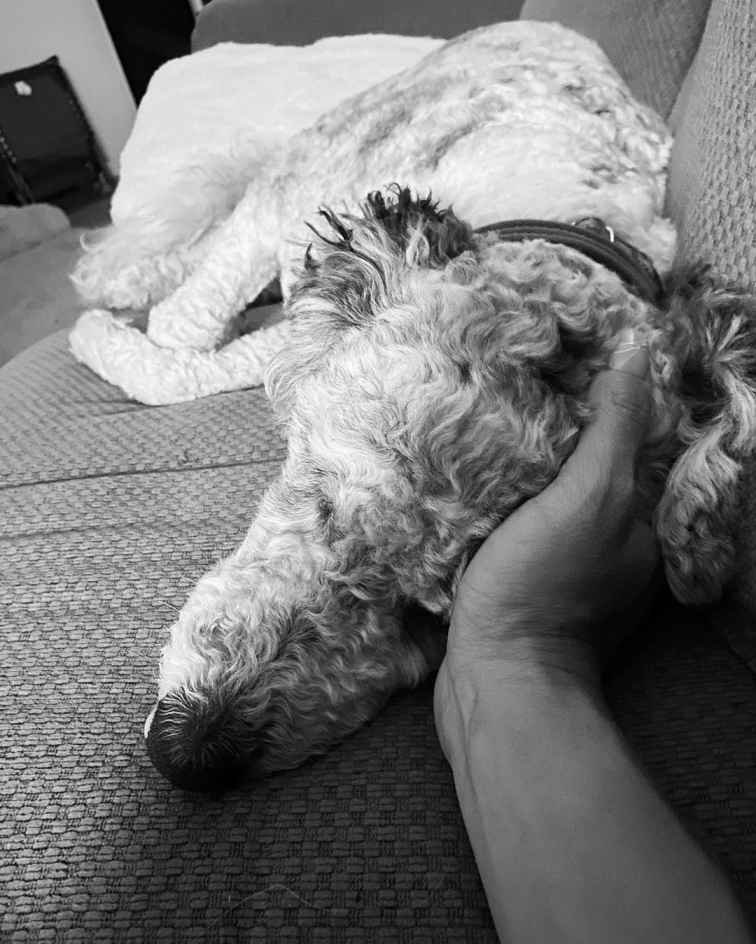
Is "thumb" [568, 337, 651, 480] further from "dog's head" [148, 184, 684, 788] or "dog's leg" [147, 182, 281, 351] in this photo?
"dog's leg" [147, 182, 281, 351]

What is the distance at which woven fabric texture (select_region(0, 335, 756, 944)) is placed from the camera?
72 centimetres

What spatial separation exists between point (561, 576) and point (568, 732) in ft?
0.59

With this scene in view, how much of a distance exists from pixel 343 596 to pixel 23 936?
514 mm

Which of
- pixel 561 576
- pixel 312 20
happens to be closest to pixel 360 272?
pixel 561 576

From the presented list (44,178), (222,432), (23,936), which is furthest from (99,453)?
(44,178)

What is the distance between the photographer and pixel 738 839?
29.2 inches

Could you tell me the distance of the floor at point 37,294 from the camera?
12.3ft

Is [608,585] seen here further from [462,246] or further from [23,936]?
[23,936]

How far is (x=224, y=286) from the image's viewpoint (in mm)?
2002

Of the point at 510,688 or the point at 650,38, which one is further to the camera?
the point at 650,38

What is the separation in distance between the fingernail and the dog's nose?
0.75 metres

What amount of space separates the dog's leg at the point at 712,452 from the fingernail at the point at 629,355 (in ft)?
0.23

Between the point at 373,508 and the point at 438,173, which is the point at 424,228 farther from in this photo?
the point at 438,173

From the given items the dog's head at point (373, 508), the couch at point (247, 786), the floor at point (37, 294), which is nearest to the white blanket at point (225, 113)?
the floor at point (37, 294)
